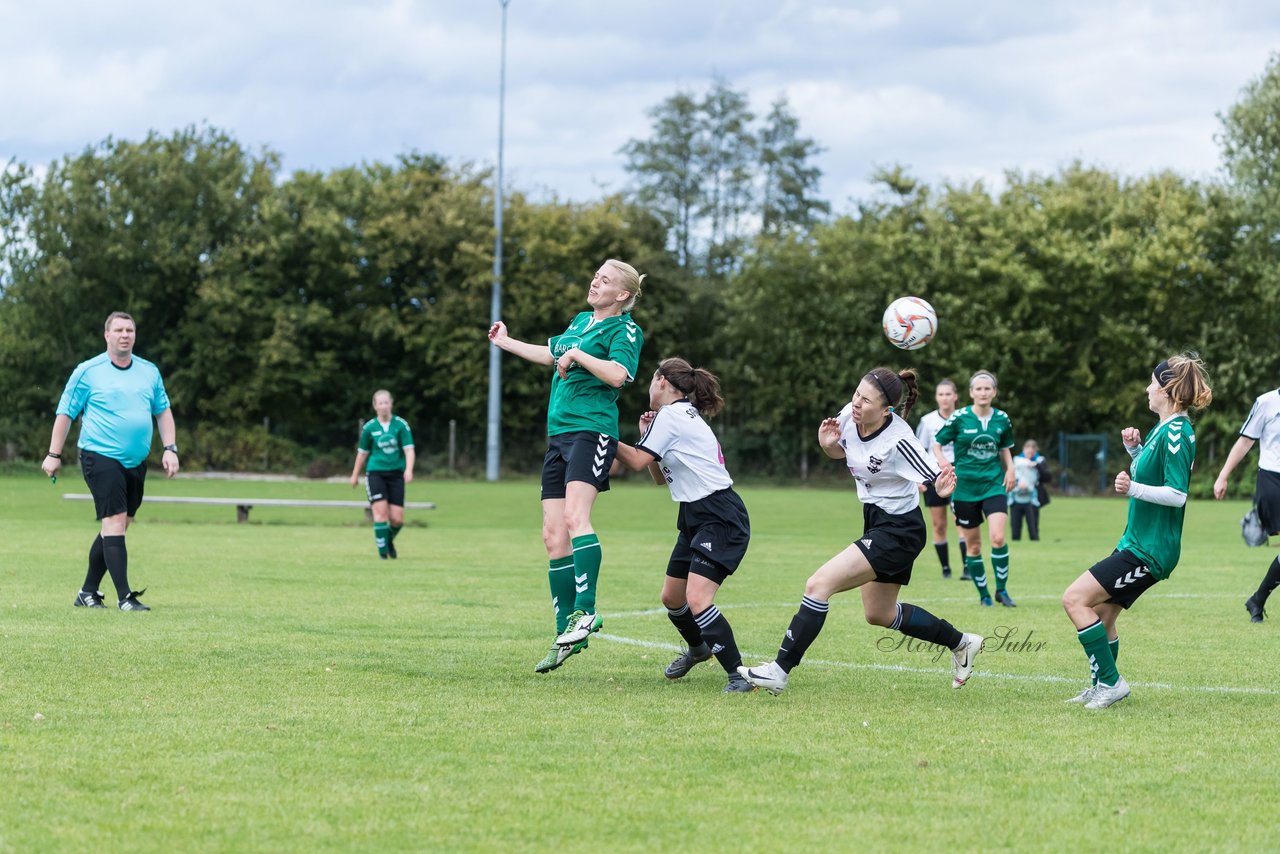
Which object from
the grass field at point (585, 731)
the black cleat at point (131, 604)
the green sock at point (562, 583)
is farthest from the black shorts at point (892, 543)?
the black cleat at point (131, 604)

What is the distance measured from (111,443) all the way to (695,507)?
526cm

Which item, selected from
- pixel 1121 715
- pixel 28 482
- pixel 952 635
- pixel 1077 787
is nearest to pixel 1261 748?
pixel 1121 715

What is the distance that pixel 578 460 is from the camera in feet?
25.6

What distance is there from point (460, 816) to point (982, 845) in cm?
167

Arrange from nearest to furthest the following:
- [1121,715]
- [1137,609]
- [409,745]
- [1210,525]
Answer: [409,745]
[1121,715]
[1137,609]
[1210,525]

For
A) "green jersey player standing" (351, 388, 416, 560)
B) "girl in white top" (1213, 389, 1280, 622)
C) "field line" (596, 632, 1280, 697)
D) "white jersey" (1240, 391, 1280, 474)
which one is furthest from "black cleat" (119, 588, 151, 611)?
"white jersey" (1240, 391, 1280, 474)

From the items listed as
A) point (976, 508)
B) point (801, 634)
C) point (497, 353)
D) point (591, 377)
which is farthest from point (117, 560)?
point (497, 353)

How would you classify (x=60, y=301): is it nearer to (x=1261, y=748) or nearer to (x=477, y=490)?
(x=477, y=490)

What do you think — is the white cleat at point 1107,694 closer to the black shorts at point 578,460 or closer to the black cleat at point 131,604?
the black shorts at point 578,460

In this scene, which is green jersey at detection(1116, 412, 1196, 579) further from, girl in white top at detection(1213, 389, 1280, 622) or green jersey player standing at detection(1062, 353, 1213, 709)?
girl in white top at detection(1213, 389, 1280, 622)

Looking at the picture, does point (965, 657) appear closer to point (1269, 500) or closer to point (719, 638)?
point (719, 638)

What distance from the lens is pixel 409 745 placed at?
18.7 ft

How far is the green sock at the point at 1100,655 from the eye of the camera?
7035mm

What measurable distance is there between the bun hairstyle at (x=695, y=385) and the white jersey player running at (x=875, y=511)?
2.24 ft
